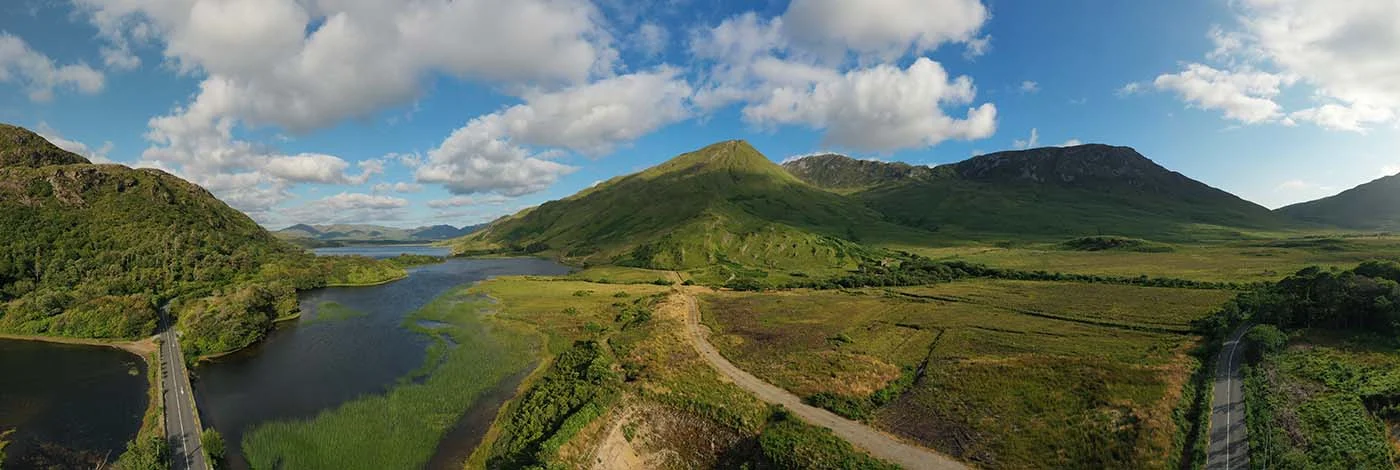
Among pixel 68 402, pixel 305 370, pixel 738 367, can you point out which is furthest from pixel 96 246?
pixel 738 367

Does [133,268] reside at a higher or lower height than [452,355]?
higher

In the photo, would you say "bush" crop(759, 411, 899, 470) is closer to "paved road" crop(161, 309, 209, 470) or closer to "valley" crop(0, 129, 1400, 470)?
"valley" crop(0, 129, 1400, 470)

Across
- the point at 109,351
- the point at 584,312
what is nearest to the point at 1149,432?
the point at 584,312

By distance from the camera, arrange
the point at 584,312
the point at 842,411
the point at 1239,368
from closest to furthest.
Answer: the point at 842,411 < the point at 1239,368 < the point at 584,312

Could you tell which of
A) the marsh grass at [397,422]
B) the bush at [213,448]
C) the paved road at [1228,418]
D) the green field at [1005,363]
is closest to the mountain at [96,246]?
the marsh grass at [397,422]

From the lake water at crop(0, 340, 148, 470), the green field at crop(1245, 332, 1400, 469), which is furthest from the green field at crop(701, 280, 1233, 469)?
the lake water at crop(0, 340, 148, 470)

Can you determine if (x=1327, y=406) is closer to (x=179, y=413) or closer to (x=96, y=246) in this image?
(x=179, y=413)

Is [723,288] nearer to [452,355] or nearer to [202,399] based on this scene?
[452,355]
